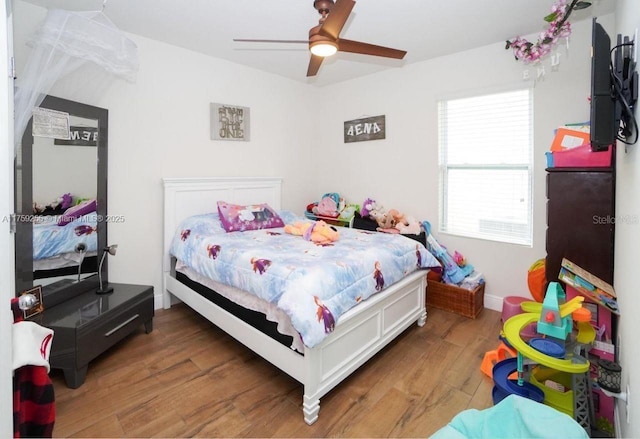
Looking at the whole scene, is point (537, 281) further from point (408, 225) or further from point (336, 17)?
point (336, 17)

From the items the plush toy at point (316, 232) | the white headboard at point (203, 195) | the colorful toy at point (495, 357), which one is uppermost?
the white headboard at point (203, 195)

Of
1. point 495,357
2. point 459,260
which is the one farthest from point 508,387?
point 459,260

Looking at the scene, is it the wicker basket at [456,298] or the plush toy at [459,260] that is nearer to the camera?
the wicker basket at [456,298]

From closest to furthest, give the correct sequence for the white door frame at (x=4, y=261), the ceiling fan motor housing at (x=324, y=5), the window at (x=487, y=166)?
the white door frame at (x=4, y=261) → the ceiling fan motor housing at (x=324, y=5) → the window at (x=487, y=166)

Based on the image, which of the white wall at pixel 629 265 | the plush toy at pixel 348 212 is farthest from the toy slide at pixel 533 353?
the plush toy at pixel 348 212

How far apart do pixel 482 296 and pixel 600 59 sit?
2429 millimetres

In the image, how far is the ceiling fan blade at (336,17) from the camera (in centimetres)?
173

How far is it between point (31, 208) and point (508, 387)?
10.2 feet

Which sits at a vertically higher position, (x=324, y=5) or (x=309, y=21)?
(x=309, y=21)

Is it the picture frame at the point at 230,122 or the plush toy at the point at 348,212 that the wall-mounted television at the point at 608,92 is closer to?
the plush toy at the point at 348,212

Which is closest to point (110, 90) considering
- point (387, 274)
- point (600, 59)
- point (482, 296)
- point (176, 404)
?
point (176, 404)

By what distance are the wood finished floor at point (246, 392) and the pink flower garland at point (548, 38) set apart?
2.43 m

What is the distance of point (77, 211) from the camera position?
255cm

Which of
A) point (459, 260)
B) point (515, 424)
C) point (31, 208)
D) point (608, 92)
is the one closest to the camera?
point (515, 424)
